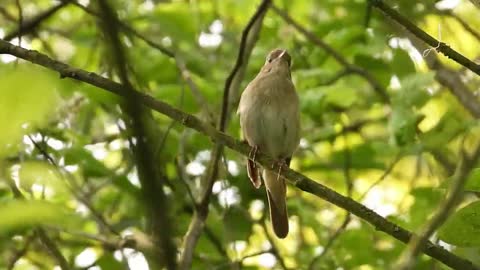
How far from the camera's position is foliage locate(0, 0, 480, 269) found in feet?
15.4

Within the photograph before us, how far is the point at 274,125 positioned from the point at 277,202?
1.68 feet

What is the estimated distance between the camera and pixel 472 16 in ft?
20.5

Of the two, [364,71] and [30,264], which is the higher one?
[364,71]

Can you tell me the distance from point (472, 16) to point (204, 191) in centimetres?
259

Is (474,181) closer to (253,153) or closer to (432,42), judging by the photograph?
(432,42)

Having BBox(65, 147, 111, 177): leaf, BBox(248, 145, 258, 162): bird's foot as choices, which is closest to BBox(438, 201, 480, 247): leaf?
BBox(248, 145, 258, 162): bird's foot

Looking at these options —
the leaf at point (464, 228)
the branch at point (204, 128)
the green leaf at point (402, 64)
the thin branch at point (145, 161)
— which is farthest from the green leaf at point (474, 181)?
the green leaf at point (402, 64)

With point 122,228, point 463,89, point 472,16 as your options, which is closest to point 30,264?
point 122,228

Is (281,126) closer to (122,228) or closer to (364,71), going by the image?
(364,71)

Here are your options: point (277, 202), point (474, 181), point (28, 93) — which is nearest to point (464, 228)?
point (474, 181)

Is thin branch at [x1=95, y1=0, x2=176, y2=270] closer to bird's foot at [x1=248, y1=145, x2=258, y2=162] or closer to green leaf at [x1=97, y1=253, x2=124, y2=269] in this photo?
bird's foot at [x1=248, y1=145, x2=258, y2=162]

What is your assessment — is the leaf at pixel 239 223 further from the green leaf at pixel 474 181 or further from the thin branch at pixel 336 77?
the green leaf at pixel 474 181

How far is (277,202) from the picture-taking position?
5.80 m

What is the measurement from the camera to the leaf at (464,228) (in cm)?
283
